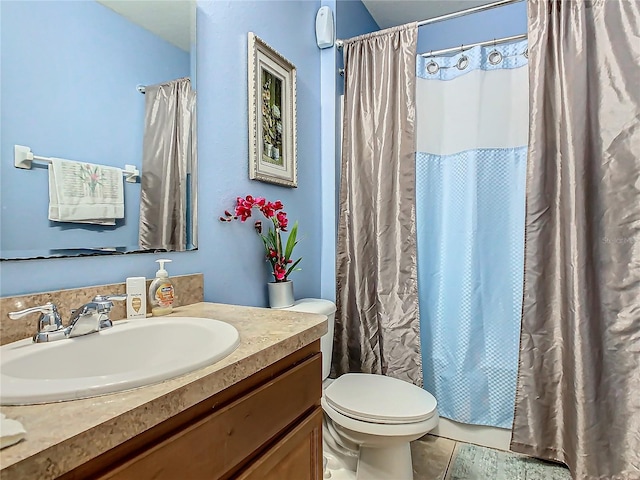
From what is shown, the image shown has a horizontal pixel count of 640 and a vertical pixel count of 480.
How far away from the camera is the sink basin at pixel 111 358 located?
1.63ft

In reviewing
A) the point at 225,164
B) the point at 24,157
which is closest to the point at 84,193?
the point at 24,157

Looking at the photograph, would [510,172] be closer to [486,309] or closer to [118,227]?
[486,309]

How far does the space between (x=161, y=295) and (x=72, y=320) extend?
0.81ft

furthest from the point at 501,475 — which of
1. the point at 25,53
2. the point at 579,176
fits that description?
the point at 25,53

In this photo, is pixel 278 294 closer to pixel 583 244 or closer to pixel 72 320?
pixel 72 320

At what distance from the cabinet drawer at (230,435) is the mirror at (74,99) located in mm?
527

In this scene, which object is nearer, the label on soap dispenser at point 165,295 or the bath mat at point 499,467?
the label on soap dispenser at point 165,295

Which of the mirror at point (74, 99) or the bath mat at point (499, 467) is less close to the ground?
the mirror at point (74, 99)

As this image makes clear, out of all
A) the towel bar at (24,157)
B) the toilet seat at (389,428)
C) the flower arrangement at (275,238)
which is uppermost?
the towel bar at (24,157)

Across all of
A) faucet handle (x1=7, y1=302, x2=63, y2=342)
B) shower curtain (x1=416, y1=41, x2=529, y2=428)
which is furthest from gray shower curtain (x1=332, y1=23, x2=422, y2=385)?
faucet handle (x1=7, y1=302, x2=63, y2=342)

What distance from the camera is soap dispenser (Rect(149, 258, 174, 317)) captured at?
38.8 inches

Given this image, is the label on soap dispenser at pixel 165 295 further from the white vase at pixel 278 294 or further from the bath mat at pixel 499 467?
the bath mat at pixel 499 467

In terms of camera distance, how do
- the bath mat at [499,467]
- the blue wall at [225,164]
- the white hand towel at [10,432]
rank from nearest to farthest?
the white hand towel at [10,432] → the blue wall at [225,164] → the bath mat at [499,467]

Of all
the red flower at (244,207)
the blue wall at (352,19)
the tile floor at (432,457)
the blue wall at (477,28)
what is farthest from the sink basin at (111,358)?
the blue wall at (477,28)
